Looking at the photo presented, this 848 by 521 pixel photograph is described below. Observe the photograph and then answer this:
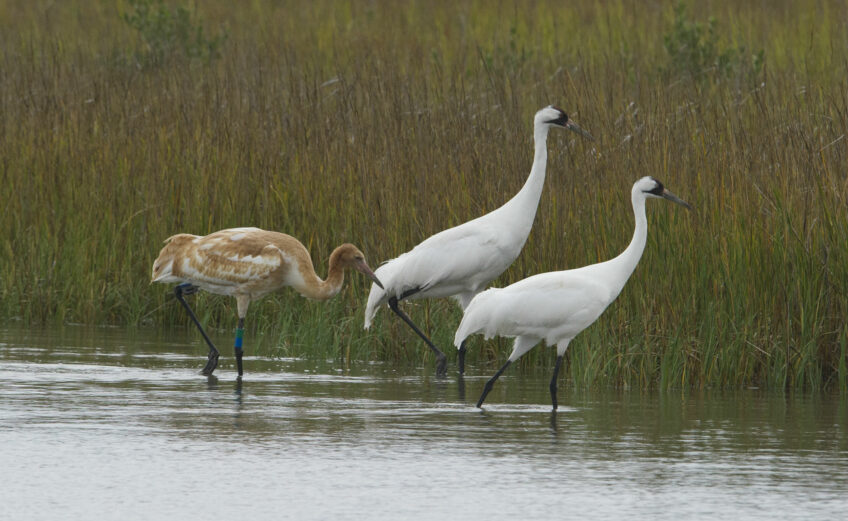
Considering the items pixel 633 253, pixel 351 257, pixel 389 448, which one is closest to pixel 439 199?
pixel 351 257

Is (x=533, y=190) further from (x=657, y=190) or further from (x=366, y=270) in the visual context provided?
(x=657, y=190)

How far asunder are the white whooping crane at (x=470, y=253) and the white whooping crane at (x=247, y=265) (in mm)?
274

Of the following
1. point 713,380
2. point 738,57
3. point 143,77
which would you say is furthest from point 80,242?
point 738,57

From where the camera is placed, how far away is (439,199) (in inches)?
456

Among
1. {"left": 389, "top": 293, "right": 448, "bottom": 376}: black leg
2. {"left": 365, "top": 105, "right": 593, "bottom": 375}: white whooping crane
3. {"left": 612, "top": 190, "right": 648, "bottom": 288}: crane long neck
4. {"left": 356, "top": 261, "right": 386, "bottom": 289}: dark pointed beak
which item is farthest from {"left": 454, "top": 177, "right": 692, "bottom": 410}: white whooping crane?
{"left": 356, "top": 261, "right": 386, "bottom": 289}: dark pointed beak

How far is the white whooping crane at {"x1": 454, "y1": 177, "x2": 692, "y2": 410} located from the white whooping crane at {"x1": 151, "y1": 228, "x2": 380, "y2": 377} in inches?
67.3

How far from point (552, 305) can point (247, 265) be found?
257 cm

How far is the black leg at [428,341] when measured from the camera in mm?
9922

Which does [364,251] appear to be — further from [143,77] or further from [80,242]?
[143,77]

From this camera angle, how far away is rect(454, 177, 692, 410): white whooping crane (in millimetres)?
8344

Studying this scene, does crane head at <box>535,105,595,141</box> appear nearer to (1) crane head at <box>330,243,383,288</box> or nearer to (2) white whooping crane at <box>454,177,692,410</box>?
(1) crane head at <box>330,243,383,288</box>

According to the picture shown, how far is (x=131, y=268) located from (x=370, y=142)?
2201 millimetres

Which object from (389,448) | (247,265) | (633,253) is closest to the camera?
(389,448)

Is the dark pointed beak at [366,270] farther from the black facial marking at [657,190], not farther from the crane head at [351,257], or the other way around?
the black facial marking at [657,190]
